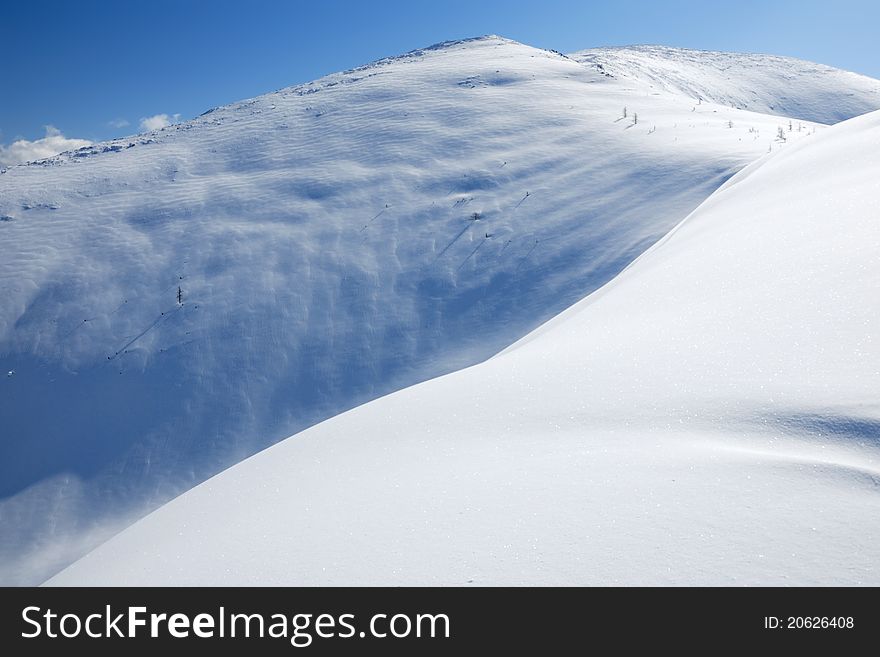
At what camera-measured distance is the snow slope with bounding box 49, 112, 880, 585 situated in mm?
1973

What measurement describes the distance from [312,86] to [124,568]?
27.6 m

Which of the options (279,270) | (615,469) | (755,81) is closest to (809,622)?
(615,469)

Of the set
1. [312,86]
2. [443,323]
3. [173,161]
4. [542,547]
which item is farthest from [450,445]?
[312,86]

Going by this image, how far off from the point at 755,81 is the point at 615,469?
179 feet

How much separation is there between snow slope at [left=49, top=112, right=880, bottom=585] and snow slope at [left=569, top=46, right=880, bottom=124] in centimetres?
3551

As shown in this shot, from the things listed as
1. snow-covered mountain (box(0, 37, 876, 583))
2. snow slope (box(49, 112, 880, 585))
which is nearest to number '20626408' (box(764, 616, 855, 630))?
snow slope (box(49, 112, 880, 585))

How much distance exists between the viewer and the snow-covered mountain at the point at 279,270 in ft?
29.4

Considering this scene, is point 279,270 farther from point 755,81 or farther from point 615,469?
point 755,81

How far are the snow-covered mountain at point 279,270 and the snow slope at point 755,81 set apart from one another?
23.2 metres

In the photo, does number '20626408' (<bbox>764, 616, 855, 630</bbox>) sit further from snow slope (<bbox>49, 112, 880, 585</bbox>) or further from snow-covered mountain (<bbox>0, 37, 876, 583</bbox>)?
snow-covered mountain (<bbox>0, 37, 876, 583</bbox>)

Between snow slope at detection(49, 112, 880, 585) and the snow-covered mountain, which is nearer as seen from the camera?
snow slope at detection(49, 112, 880, 585)

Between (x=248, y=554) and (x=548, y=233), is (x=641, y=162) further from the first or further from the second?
(x=248, y=554)

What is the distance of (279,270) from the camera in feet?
39.7

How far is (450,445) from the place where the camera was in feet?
10.6
